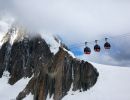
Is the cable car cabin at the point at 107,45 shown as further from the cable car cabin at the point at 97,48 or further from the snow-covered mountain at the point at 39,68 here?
the snow-covered mountain at the point at 39,68

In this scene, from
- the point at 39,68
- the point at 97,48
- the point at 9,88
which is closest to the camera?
the point at 97,48

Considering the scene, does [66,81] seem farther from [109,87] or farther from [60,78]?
[109,87]

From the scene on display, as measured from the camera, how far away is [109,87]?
121312mm

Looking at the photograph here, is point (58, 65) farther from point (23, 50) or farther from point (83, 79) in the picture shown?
point (23, 50)

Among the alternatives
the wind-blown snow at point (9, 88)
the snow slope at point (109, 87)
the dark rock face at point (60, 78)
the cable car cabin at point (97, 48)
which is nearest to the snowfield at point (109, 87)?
the snow slope at point (109, 87)

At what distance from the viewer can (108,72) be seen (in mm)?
133000

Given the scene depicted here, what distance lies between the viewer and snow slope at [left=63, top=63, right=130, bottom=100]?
4483 inches

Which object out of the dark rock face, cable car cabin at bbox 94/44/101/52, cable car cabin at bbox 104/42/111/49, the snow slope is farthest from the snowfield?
cable car cabin at bbox 104/42/111/49

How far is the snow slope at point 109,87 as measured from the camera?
114 metres

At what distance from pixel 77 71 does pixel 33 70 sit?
4346cm

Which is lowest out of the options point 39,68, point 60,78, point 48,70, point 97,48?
point 97,48

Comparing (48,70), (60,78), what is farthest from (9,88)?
(60,78)

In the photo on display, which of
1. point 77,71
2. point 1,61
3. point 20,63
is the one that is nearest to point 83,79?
point 77,71

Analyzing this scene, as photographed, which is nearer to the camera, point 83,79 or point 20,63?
point 83,79
